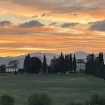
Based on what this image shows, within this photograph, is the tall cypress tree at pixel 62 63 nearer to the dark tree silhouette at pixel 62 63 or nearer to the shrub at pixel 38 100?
the dark tree silhouette at pixel 62 63

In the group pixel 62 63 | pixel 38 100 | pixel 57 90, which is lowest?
pixel 57 90

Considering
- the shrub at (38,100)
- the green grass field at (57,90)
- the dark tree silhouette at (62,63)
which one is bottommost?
the green grass field at (57,90)

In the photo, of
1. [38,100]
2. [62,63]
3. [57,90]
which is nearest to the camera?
[38,100]

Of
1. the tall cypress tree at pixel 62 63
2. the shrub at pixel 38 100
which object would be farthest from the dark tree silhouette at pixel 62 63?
the shrub at pixel 38 100

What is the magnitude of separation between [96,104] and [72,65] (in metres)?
171

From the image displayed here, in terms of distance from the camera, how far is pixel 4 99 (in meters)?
28.7

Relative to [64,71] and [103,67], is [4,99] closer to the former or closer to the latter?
[103,67]

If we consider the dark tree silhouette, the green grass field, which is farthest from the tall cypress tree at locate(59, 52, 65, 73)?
the green grass field

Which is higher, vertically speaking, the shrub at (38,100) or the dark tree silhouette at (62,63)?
the dark tree silhouette at (62,63)

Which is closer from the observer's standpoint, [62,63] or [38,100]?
[38,100]

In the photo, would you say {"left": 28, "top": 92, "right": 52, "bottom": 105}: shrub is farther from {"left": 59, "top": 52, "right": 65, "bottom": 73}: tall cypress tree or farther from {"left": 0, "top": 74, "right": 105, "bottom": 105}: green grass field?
{"left": 59, "top": 52, "right": 65, "bottom": 73}: tall cypress tree

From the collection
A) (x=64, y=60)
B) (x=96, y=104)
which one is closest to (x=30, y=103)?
(x=96, y=104)

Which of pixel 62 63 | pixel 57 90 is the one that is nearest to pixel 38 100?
pixel 57 90

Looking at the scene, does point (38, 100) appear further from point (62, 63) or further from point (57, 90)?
point (62, 63)
